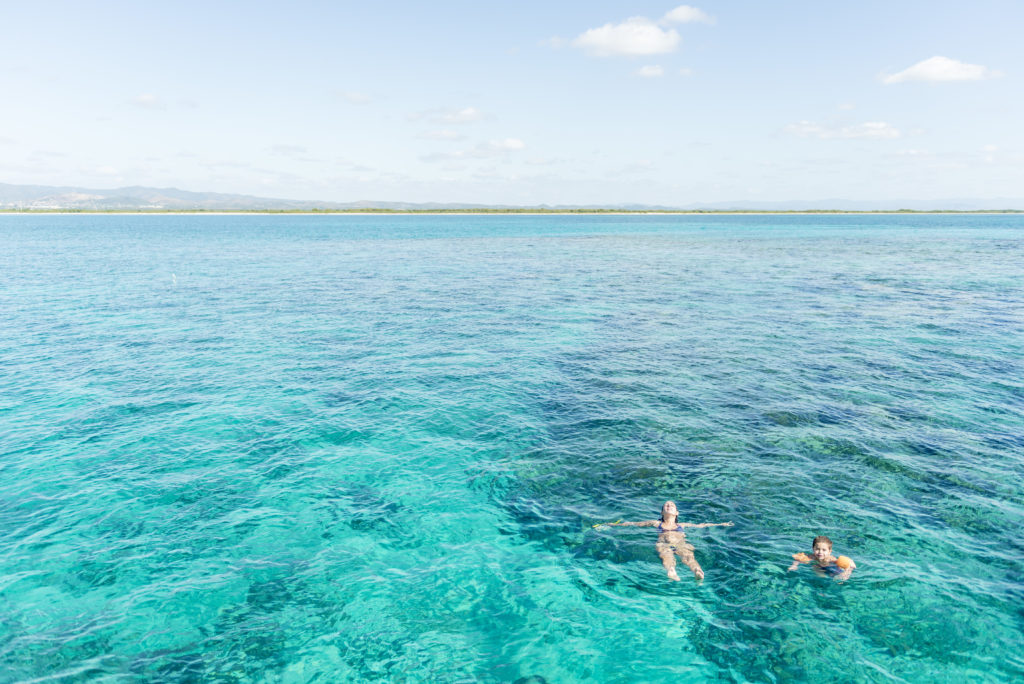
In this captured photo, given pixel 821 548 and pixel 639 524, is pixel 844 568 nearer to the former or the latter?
pixel 821 548

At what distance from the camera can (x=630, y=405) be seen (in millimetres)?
27938

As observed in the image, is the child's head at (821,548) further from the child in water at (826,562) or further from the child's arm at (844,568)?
the child's arm at (844,568)

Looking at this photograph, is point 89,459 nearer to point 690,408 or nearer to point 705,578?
point 705,578

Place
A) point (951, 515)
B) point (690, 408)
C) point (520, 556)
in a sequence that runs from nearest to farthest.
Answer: point (520, 556)
point (951, 515)
point (690, 408)

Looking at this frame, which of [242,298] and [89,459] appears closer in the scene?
[89,459]

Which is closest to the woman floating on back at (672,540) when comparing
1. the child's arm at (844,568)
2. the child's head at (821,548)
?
the child's head at (821,548)

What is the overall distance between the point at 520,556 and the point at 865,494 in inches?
534

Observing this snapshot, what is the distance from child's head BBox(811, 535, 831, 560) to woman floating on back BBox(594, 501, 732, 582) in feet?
8.91

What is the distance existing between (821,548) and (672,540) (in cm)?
433

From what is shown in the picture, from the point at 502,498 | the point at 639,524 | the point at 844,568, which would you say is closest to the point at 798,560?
the point at 844,568

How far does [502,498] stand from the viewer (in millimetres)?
19844

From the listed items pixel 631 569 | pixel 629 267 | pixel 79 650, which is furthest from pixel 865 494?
pixel 629 267

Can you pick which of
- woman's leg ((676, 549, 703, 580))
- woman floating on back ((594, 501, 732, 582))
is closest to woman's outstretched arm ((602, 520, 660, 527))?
woman floating on back ((594, 501, 732, 582))

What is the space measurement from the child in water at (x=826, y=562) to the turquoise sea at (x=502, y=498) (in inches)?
15.1
